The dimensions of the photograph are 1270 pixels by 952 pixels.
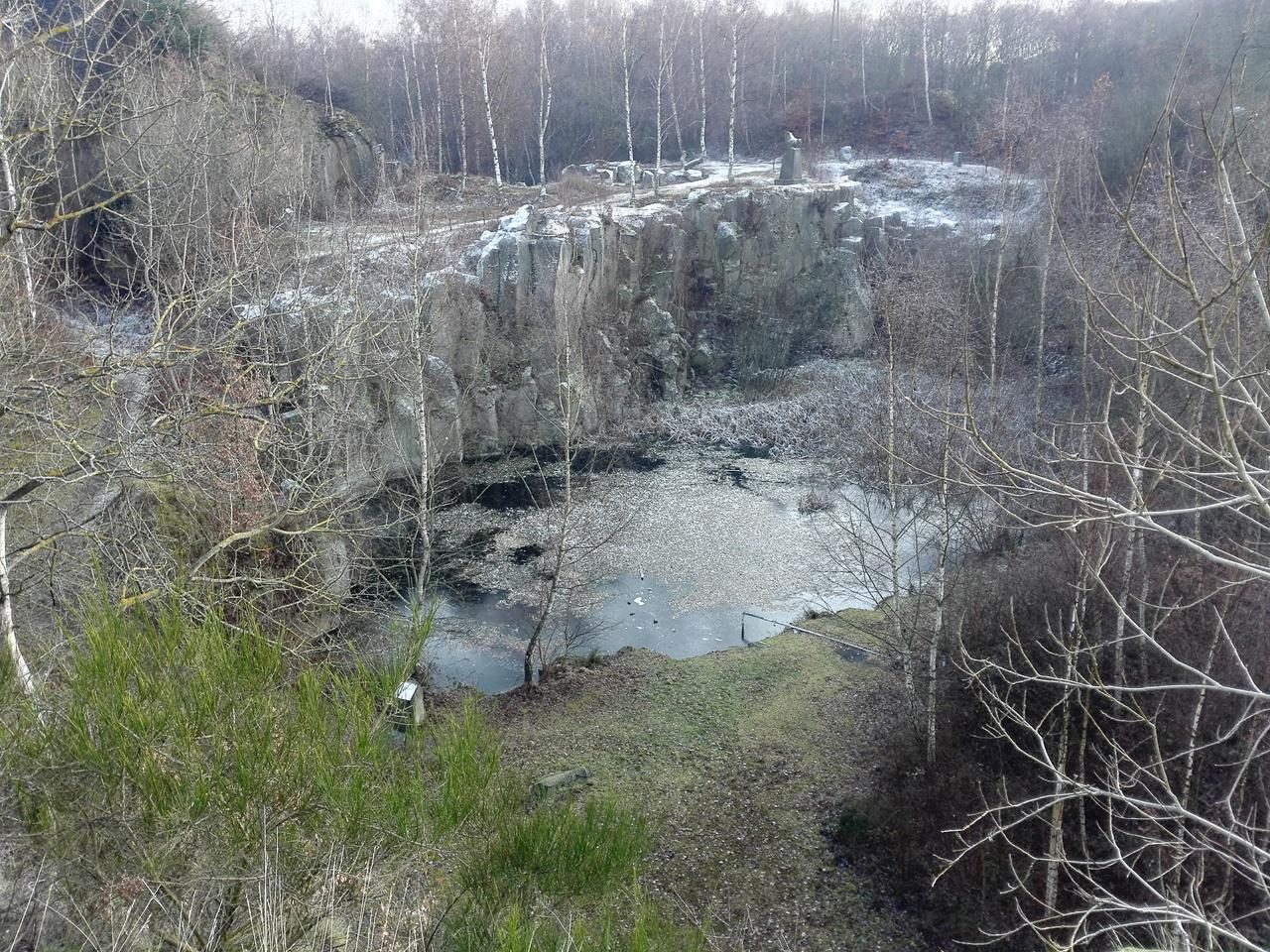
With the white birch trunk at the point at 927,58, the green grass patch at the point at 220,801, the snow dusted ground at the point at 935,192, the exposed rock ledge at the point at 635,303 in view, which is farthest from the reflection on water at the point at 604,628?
the white birch trunk at the point at 927,58

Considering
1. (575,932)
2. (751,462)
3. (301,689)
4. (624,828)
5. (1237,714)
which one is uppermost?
(301,689)

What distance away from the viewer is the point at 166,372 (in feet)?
38.9

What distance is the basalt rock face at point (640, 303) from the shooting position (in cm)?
2411

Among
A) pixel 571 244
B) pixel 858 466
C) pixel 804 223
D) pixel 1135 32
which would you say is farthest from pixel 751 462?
pixel 1135 32

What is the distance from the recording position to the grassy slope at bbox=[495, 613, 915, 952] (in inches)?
360

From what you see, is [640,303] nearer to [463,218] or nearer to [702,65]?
[463,218]

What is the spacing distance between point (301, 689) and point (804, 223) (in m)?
31.1

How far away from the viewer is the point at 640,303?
3027 cm

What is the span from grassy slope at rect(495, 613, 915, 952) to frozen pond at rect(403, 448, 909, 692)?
3.89ft

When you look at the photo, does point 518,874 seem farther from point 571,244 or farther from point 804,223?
point 804,223

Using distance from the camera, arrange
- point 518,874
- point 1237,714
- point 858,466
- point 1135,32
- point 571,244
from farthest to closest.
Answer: point 1135,32 < point 571,244 < point 858,466 < point 1237,714 < point 518,874

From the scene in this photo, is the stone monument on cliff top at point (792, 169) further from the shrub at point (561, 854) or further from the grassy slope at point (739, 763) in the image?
the shrub at point (561, 854)

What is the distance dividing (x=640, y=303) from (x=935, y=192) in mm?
14038

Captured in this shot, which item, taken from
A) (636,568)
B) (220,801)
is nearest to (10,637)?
(220,801)
